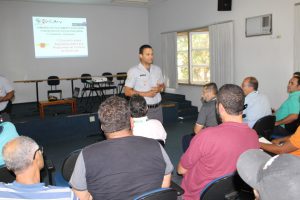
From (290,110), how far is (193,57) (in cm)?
462

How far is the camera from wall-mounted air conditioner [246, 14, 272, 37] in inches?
226

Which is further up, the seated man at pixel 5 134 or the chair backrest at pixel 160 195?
the seated man at pixel 5 134

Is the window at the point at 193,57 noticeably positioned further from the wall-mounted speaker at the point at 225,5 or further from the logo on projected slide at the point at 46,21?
the logo on projected slide at the point at 46,21

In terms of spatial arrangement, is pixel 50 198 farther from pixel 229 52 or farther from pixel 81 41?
pixel 81 41

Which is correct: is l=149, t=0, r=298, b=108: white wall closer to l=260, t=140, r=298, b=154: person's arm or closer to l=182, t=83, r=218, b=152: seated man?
l=182, t=83, r=218, b=152: seated man

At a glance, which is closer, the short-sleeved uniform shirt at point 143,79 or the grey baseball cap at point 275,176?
the grey baseball cap at point 275,176

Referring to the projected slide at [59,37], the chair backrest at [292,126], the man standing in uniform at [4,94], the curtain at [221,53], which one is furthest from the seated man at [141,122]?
the projected slide at [59,37]

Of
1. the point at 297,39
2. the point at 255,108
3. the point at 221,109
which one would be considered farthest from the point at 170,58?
the point at 221,109

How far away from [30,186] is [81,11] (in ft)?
27.1

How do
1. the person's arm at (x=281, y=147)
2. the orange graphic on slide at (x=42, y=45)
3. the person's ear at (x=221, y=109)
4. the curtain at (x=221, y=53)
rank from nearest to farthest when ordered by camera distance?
the person's ear at (x=221, y=109)
the person's arm at (x=281, y=147)
the curtain at (x=221, y=53)
the orange graphic on slide at (x=42, y=45)

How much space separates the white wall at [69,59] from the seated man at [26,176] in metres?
7.50

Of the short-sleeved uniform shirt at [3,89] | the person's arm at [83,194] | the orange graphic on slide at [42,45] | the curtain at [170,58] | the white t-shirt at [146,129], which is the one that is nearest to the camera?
the person's arm at [83,194]

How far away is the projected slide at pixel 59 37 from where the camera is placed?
835cm

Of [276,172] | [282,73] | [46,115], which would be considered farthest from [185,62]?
[276,172]
